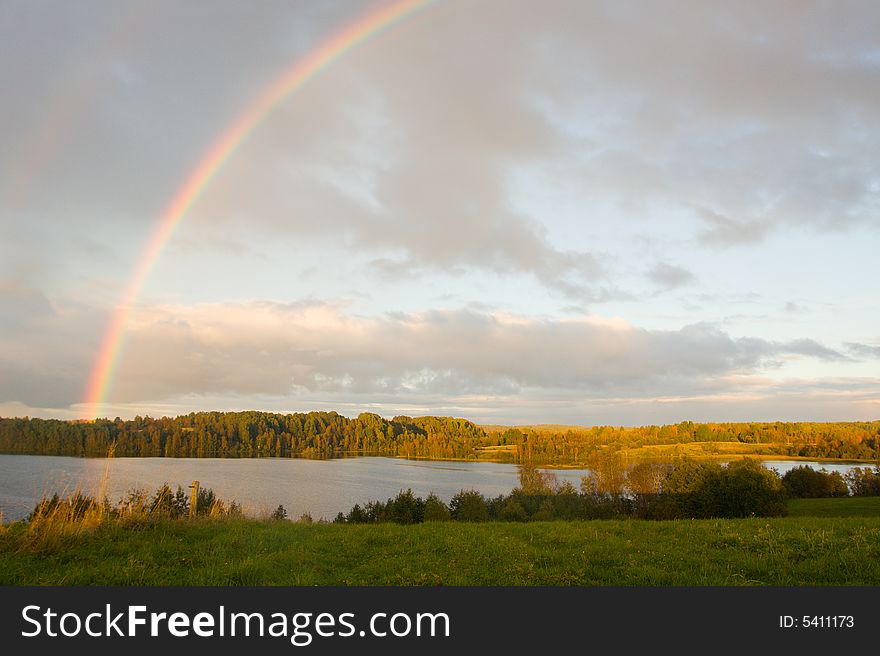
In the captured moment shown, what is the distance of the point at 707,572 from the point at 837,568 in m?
2.23

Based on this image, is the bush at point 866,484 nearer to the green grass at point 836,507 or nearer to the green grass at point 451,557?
the green grass at point 836,507

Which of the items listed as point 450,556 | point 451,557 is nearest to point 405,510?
point 450,556

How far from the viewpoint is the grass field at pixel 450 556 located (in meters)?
9.86

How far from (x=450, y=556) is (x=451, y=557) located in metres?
0.12

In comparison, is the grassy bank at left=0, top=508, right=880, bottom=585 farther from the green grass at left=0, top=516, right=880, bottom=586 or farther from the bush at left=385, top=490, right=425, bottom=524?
the bush at left=385, top=490, right=425, bottom=524

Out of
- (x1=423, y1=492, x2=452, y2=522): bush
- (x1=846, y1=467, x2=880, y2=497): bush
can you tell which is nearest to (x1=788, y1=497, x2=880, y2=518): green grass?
(x1=846, y1=467, x2=880, y2=497): bush

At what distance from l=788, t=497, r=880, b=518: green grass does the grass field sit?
47.4 meters

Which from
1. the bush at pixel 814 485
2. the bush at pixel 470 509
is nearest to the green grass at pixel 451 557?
the bush at pixel 470 509

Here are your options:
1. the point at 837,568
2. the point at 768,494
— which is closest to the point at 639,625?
the point at 837,568

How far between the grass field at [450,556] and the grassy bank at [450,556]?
1.0 inches

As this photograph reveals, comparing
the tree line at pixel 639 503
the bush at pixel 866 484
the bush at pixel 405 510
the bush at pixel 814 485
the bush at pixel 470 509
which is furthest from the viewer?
the bush at pixel 814 485

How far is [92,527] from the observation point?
13039 mm

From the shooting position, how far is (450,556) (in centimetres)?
1216

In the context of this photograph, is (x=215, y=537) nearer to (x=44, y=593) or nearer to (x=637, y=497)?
(x=44, y=593)
